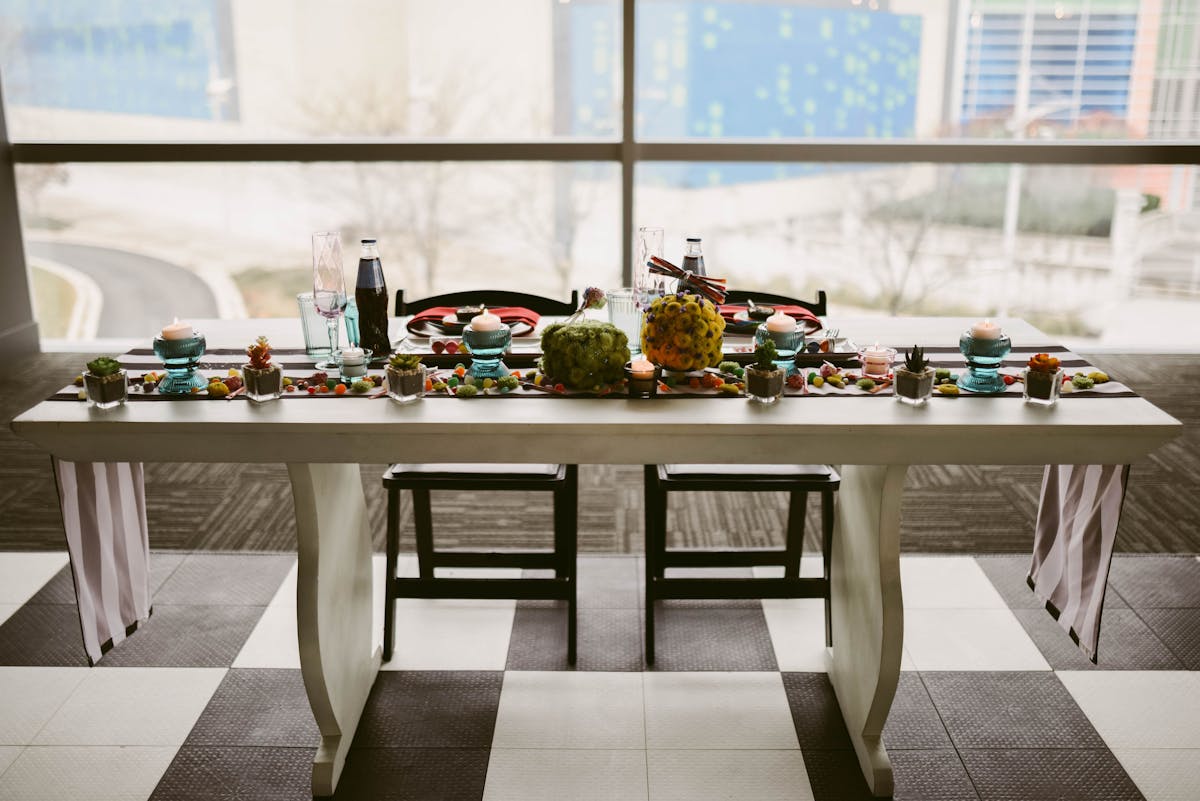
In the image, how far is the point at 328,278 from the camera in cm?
217

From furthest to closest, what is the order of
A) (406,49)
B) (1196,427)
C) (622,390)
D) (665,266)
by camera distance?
(406,49), (1196,427), (665,266), (622,390)

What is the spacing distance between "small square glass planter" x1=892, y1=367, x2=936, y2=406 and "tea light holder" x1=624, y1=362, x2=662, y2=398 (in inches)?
17.7

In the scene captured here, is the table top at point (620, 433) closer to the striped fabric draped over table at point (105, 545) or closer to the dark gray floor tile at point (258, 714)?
the striped fabric draped over table at point (105, 545)

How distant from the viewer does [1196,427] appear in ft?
13.1

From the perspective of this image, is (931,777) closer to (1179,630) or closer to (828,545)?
(828,545)

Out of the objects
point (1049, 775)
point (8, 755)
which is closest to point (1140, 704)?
point (1049, 775)

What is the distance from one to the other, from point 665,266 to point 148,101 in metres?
3.57

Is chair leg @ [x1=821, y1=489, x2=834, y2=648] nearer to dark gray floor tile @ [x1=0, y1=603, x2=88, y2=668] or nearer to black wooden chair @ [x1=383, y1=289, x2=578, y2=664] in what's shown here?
black wooden chair @ [x1=383, y1=289, x2=578, y2=664]

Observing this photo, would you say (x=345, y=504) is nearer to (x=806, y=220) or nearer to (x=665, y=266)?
(x=665, y=266)

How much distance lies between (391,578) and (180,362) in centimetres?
74

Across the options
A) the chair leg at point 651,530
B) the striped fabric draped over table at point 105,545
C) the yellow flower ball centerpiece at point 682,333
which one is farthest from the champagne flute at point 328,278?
the chair leg at point 651,530

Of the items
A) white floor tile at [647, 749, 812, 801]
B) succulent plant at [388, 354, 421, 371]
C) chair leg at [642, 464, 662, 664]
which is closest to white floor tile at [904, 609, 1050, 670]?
white floor tile at [647, 749, 812, 801]

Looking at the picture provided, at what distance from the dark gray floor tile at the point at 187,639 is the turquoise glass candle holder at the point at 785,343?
147 centimetres

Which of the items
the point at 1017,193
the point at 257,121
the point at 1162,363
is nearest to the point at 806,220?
the point at 1017,193
